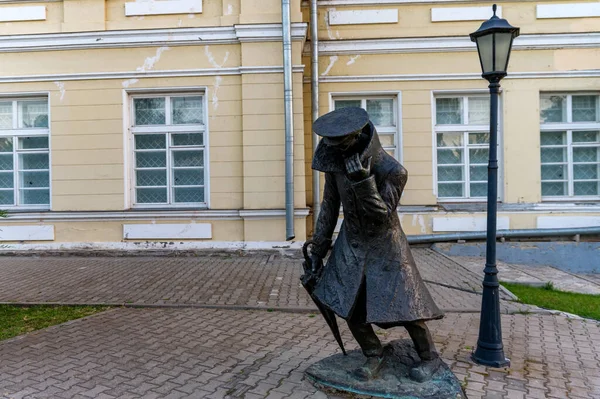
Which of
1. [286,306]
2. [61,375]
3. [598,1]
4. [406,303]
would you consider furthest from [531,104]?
[61,375]

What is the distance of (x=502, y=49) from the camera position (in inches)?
149

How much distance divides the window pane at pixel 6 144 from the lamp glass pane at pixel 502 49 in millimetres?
9823

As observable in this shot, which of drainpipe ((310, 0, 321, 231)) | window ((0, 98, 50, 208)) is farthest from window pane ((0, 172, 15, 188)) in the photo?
drainpipe ((310, 0, 321, 231))

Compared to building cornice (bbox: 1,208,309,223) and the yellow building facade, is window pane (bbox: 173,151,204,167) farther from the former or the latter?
building cornice (bbox: 1,208,309,223)

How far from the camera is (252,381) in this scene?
3346 mm

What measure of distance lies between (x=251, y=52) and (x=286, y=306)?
5410mm

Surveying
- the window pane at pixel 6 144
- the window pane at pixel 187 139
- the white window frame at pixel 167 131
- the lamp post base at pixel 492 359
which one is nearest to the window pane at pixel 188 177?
the white window frame at pixel 167 131

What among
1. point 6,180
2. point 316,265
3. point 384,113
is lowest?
point 316,265

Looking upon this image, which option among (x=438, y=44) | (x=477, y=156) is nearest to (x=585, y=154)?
(x=477, y=156)

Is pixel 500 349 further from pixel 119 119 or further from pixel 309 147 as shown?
pixel 119 119

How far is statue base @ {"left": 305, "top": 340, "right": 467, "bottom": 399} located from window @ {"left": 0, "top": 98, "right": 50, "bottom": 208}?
27.6 ft

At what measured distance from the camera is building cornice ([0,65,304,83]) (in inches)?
343

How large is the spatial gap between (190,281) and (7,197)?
5567 millimetres

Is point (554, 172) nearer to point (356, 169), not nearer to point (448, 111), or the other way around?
point (448, 111)
